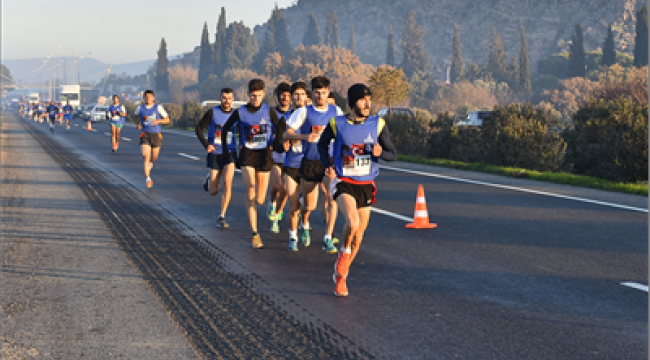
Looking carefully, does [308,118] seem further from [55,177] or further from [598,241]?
[55,177]

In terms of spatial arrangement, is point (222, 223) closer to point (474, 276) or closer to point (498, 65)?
point (474, 276)

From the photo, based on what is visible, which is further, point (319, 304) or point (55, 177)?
point (55, 177)

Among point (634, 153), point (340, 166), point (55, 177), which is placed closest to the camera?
point (340, 166)

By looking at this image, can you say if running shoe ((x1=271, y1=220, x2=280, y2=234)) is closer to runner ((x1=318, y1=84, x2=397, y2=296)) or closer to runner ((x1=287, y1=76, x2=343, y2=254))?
runner ((x1=287, y1=76, x2=343, y2=254))

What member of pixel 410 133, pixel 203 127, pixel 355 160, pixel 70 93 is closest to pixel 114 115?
pixel 410 133

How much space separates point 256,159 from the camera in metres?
9.05

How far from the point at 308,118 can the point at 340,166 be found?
1.61 meters

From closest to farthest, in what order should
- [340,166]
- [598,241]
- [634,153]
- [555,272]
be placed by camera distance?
[340,166] → [555,272] → [598,241] → [634,153]

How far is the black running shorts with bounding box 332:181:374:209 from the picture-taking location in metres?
6.71

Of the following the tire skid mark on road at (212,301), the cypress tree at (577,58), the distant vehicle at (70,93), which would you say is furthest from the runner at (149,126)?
the cypress tree at (577,58)

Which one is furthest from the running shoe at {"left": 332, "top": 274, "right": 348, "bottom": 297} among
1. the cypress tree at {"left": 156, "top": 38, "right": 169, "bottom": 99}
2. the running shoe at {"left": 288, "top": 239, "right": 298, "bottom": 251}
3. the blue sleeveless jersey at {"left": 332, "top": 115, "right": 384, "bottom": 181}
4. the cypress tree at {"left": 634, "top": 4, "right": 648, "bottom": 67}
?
the cypress tree at {"left": 156, "top": 38, "right": 169, "bottom": 99}

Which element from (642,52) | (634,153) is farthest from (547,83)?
(634,153)

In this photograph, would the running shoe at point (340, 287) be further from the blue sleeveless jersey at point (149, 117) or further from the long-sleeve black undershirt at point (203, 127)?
the blue sleeveless jersey at point (149, 117)

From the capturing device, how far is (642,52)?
90.6m
